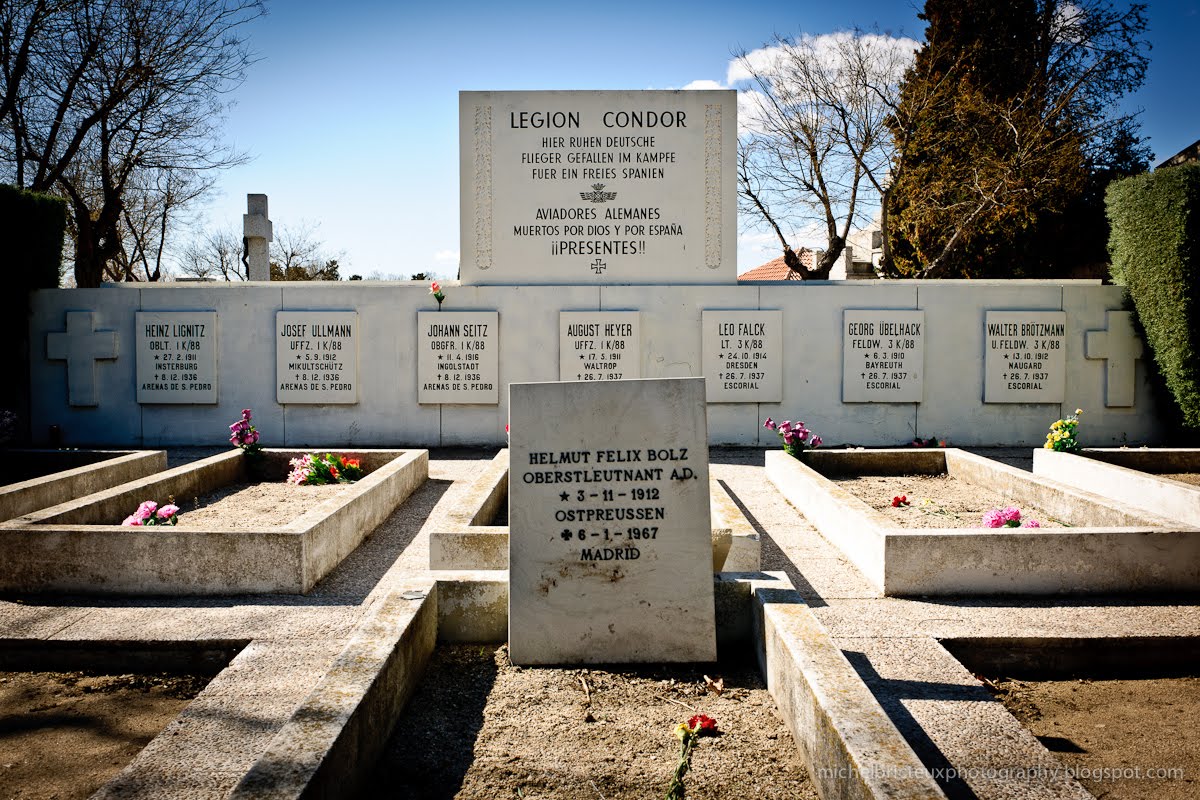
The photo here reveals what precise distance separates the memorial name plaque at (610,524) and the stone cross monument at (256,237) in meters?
11.3

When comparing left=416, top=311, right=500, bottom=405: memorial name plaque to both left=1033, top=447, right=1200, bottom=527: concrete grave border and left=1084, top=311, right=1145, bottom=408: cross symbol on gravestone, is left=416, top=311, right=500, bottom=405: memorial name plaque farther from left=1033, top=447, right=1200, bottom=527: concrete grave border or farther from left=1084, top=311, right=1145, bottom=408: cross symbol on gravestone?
left=1084, top=311, right=1145, bottom=408: cross symbol on gravestone

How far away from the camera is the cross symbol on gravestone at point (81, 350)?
1020 cm

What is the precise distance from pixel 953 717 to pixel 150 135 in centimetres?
2082

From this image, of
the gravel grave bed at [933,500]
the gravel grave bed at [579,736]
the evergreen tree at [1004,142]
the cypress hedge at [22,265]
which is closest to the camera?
the gravel grave bed at [579,736]

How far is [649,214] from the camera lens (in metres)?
10.6

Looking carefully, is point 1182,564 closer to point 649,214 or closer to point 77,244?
point 649,214

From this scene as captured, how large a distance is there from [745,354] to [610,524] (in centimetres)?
713

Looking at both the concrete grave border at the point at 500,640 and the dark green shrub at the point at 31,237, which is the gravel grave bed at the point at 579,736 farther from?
the dark green shrub at the point at 31,237

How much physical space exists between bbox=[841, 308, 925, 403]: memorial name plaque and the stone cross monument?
31.5ft

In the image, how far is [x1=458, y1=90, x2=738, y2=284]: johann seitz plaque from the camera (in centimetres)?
1051

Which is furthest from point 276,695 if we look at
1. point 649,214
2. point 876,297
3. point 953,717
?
point 876,297

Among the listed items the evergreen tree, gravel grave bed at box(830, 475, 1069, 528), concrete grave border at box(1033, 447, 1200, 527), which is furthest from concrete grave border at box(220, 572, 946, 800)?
the evergreen tree

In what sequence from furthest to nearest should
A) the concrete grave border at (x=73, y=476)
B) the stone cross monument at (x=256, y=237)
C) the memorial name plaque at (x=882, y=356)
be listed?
the stone cross monument at (x=256, y=237) → the memorial name plaque at (x=882, y=356) → the concrete grave border at (x=73, y=476)

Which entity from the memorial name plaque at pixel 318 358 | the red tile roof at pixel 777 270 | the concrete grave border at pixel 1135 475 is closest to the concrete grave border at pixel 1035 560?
the concrete grave border at pixel 1135 475
